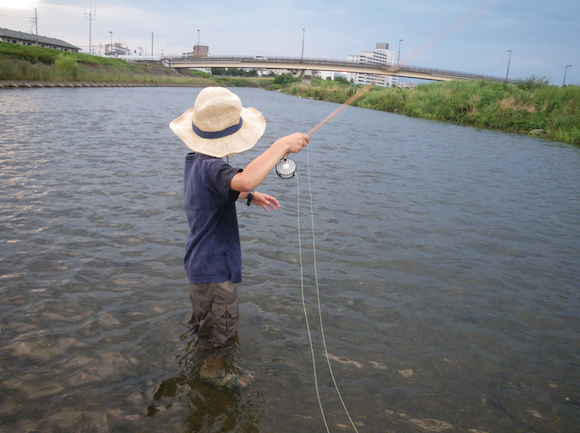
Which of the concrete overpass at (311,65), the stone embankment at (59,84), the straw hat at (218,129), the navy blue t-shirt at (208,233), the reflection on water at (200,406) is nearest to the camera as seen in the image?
the straw hat at (218,129)

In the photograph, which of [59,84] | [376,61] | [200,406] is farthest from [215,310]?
[376,61]

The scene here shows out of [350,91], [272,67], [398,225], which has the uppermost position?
[272,67]

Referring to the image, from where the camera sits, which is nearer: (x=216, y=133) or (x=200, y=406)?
(x=216, y=133)

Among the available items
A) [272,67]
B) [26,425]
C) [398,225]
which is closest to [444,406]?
[26,425]

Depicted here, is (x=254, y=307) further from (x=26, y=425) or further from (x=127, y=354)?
(x=26, y=425)

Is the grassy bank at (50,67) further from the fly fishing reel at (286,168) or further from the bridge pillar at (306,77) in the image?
the fly fishing reel at (286,168)

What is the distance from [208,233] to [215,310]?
1.84 feet

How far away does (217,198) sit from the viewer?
102 inches

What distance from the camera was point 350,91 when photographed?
49125mm

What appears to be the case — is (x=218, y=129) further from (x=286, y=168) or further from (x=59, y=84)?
(x=59, y=84)

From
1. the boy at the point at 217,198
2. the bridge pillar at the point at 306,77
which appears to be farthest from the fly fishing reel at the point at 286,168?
the bridge pillar at the point at 306,77

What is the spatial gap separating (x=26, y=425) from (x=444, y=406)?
9.22ft

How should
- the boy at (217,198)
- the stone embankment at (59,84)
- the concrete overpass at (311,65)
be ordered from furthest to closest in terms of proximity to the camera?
the concrete overpass at (311,65)
the stone embankment at (59,84)
the boy at (217,198)

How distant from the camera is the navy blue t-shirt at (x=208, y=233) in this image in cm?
265
